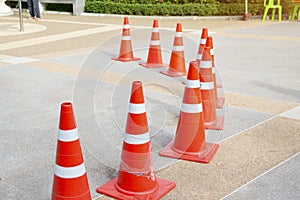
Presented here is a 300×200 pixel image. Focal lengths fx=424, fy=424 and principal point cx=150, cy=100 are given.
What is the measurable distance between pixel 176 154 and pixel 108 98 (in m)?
2.13

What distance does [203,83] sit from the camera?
4621 mm

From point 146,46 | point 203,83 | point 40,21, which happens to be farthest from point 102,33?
point 203,83

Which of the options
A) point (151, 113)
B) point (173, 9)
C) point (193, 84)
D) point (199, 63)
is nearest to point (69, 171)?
point (193, 84)

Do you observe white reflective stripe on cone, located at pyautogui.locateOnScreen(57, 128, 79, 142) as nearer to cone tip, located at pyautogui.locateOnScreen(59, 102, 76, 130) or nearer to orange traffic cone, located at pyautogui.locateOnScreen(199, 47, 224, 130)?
cone tip, located at pyautogui.locateOnScreen(59, 102, 76, 130)

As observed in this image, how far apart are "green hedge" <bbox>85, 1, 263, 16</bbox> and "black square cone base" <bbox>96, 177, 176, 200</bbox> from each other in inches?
556

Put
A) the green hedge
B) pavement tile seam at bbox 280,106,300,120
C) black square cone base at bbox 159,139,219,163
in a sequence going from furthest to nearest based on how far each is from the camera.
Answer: the green hedge, pavement tile seam at bbox 280,106,300,120, black square cone base at bbox 159,139,219,163

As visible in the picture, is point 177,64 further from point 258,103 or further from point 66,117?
point 66,117

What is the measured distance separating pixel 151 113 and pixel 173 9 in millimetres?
12248

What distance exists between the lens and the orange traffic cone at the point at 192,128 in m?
3.90

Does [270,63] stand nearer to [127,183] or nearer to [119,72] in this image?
[119,72]

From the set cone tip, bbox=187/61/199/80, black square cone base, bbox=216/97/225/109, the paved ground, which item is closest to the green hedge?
the paved ground

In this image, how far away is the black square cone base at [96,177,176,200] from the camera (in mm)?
3193

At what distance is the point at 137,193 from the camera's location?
322cm

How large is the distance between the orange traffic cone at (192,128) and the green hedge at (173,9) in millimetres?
13355
